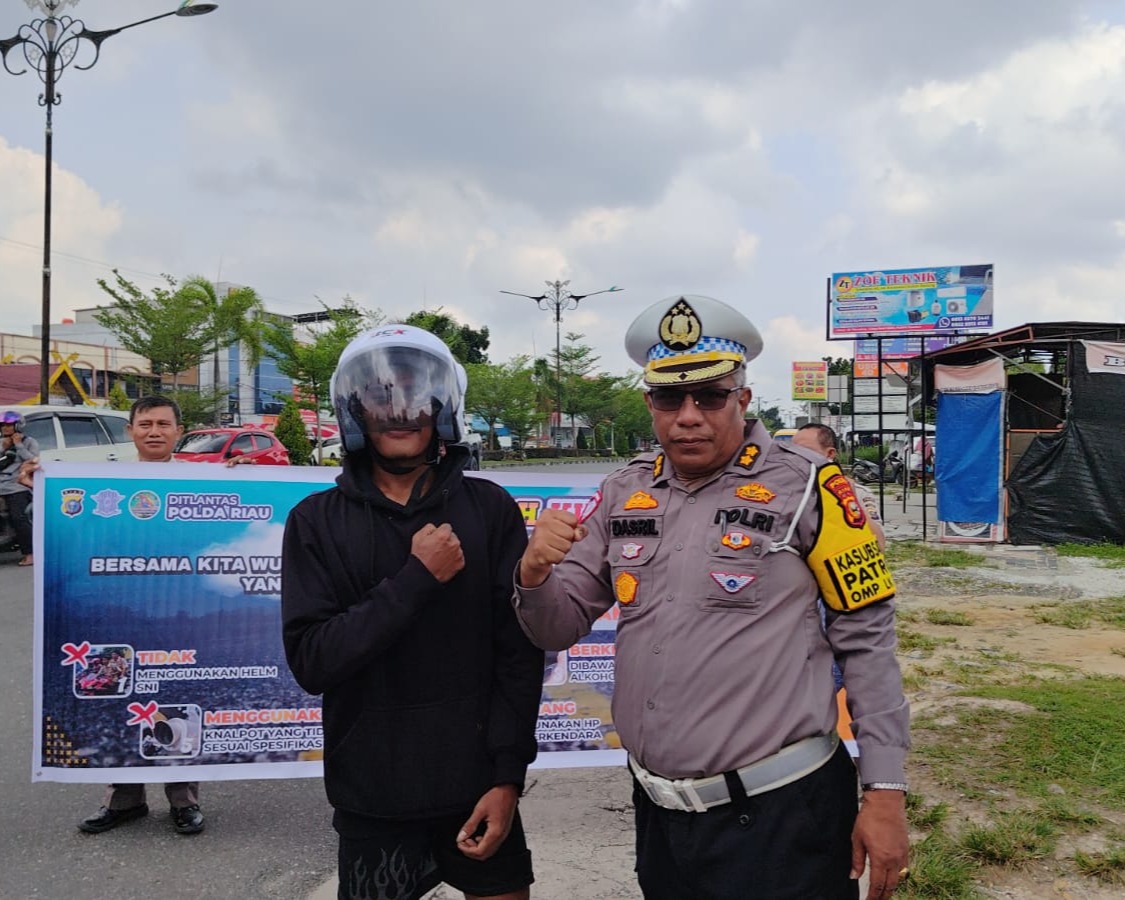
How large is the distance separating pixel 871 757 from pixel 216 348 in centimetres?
2774

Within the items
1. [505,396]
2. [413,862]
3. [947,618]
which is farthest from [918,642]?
[505,396]

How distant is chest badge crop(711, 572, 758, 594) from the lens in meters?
1.82

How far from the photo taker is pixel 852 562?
5.94 feet

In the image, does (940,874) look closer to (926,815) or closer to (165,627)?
(926,815)

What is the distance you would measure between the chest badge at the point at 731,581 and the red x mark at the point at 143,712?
106 inches

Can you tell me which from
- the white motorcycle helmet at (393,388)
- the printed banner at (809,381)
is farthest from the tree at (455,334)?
the printed banner at (809,381)

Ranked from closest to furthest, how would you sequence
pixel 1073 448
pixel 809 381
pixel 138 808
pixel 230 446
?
pixel 138 808 < pixel 1073 448 < pixel 230 446 < pixel 809 381

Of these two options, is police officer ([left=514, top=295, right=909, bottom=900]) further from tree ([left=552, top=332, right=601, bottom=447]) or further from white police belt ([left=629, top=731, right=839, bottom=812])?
tree ([left=552, top=332, right=601, bottom=447])

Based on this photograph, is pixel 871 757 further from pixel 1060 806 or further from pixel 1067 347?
pixel 1067 347

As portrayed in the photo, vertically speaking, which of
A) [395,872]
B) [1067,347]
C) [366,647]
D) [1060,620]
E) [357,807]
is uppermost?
Answer: [1067,347]

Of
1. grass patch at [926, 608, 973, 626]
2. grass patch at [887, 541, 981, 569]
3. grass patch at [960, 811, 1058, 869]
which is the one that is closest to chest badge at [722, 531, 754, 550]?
grass patch at [960, 811, 1058, 869]

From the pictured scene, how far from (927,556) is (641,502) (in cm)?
→ 1055

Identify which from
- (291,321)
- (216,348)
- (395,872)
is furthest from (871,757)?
(291,321)

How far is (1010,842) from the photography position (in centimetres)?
323
